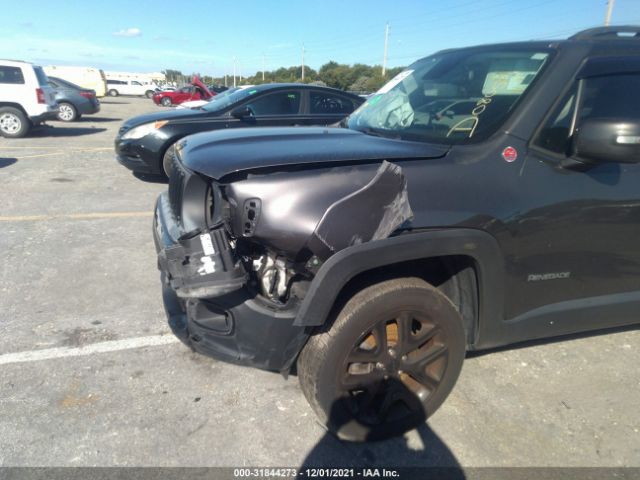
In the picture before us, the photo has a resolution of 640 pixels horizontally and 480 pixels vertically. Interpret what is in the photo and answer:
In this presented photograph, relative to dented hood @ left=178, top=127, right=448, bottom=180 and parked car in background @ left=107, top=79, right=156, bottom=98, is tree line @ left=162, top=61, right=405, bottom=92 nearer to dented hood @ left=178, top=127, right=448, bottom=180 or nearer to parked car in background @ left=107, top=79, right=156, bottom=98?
parked car in background @ left=107, top=79, right=156, bottom=98

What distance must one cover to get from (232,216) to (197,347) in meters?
0.74

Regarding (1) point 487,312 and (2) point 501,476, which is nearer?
(2) point 501,476

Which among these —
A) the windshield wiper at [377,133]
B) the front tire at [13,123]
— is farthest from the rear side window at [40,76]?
the windshield wiper at [377,133]

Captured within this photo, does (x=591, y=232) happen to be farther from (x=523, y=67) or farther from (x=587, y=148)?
(x=523, y=67)

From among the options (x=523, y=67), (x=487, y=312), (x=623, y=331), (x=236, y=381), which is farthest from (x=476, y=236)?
(x=623, y=331)

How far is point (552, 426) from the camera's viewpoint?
101 inches

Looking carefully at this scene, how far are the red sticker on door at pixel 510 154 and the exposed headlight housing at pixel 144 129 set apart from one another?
6.05 metres

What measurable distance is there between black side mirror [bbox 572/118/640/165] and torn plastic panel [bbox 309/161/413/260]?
→ 981 millimetres

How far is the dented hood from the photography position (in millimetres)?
Answer: 2064

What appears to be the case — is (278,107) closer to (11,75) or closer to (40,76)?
(40,76)

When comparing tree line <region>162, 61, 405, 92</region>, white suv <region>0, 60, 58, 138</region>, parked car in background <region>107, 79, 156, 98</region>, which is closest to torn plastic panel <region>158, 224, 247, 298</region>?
white suv <region>0, 60, 58, 138</region>

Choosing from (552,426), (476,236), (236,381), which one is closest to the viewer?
(476,236)

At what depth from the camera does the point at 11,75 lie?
39.2 feet

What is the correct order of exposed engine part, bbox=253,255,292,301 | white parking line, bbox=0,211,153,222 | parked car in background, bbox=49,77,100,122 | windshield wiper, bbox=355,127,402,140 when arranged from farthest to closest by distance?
parked car in background, bbox=49,77,100,122, white parking line, bbox=0,211,153,222, windshield wiper, bbox=355,127,402,140, exposed engine part, bbox=253,255,292,301
